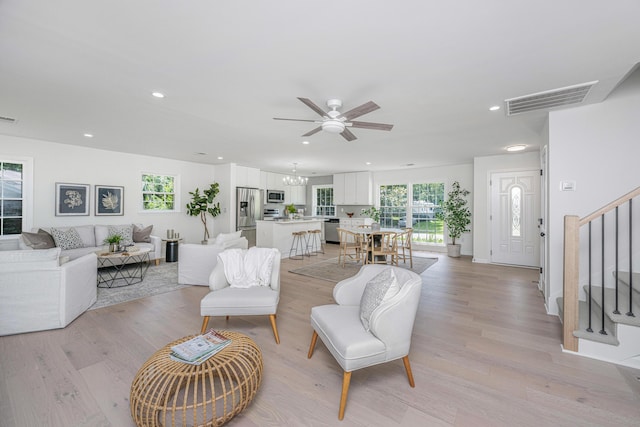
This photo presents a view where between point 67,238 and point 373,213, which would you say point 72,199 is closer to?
point 67,238

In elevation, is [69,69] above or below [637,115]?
above

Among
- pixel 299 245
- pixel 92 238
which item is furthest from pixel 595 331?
pixel 92 238

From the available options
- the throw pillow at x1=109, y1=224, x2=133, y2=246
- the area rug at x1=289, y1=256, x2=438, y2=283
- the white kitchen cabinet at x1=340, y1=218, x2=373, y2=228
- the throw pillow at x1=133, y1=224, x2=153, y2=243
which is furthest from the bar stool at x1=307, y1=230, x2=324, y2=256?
the throw pillow at x1=109, y1=224, x2=133, y2=246

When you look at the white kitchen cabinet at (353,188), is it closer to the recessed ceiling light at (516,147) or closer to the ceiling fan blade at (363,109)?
the recessed ceiling light at (516,147)

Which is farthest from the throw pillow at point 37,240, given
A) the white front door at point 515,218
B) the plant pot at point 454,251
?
the white front door at point 515,218

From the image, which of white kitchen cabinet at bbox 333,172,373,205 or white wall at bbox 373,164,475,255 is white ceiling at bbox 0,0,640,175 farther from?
white kitchen cabinet at bbox 333,172,373,205

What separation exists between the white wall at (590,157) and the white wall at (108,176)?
269 inches

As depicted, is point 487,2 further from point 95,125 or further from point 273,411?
point 95,125

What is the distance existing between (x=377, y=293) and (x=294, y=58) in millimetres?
1998

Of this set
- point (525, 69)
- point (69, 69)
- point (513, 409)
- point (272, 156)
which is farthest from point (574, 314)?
point (272, 156)

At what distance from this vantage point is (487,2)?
156 centimetres

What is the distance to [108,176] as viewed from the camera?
571cm

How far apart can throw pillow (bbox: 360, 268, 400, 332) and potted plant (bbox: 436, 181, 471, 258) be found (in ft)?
18.3

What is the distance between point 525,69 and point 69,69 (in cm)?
406
